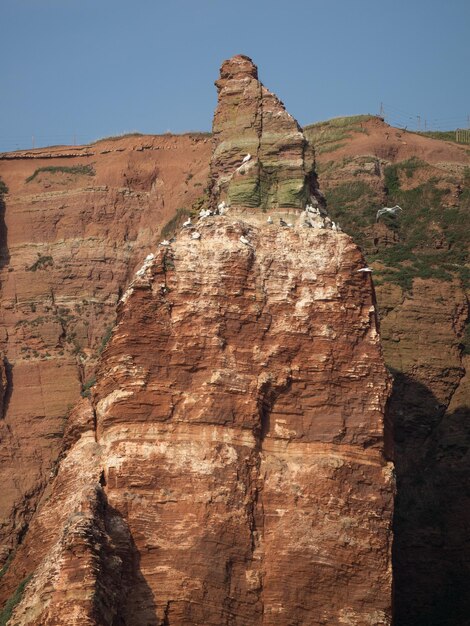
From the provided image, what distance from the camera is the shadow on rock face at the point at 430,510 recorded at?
63.0 metres

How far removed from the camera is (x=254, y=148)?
5462 cm

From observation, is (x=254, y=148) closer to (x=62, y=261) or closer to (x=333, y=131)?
(x=62, y=261)

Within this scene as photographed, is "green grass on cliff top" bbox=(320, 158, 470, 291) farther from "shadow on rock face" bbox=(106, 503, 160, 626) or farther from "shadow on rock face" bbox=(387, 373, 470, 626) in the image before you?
"shadow on rock face" bbox=(106, 503, 160, 626)

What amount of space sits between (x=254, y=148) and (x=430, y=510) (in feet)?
55.5

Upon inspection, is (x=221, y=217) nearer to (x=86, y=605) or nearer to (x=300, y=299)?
(x=300, y=299)

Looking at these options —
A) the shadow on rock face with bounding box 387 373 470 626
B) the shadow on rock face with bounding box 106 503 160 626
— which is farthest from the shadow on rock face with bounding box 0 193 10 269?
the shadow on rock face with bounding box 106 503 160 626

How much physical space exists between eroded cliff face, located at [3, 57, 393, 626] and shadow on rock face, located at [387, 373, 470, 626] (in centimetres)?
1441

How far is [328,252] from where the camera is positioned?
165 ft

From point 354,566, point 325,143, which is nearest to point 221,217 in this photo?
point 354,566

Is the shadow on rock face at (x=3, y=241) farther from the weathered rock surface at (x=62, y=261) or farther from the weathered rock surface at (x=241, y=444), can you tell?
the weathered rock surface at (x=241, y=444)

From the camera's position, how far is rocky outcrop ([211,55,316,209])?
5312 cm

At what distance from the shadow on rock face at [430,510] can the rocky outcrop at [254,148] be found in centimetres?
1358

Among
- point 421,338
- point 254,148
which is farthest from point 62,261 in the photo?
point 254,148

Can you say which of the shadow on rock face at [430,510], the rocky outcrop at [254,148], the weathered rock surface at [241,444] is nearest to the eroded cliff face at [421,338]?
the shadow on rock face at [430,510]
